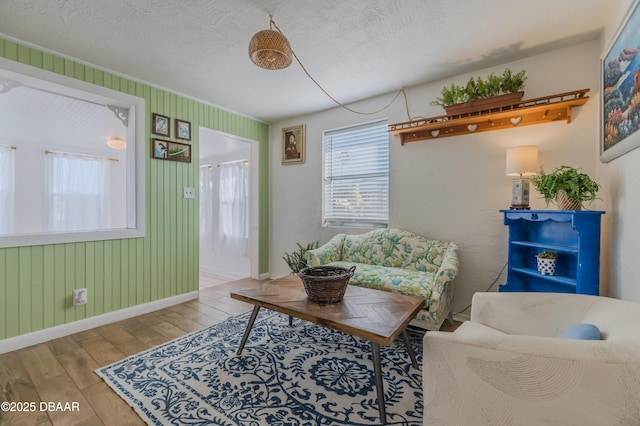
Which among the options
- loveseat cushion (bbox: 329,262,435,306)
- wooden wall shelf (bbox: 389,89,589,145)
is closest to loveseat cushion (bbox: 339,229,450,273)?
loveseat cushion (bbox: 329,262,435,306)

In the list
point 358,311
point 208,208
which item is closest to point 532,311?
point 358,311

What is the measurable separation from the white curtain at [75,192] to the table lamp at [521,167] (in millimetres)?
5386

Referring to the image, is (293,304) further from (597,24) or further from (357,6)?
(597,24)

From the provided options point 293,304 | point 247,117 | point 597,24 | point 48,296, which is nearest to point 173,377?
point 293,304

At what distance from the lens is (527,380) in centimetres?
74

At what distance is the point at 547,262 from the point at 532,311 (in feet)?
3.18

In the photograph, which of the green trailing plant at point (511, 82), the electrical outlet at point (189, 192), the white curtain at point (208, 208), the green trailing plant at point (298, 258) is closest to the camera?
the green trailing plant at point (511, 82)

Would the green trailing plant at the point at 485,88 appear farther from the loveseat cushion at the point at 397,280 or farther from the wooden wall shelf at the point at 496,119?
the loveseat cushion at the point at 397,280

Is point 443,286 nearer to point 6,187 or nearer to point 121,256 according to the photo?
point 121,256

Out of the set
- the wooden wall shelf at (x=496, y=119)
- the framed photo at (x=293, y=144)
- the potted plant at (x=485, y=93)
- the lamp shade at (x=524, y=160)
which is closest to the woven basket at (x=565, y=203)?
the lamp shade at (x=524, y=160)

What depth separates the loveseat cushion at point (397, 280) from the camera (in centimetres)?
219

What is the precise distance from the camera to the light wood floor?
1451 millimetres

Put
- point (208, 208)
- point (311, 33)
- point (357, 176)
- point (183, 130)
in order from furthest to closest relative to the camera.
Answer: point (208, 208)
point (357, 176)
point (183, 130)
point (311, 33)

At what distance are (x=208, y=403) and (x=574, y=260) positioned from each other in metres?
2.63
